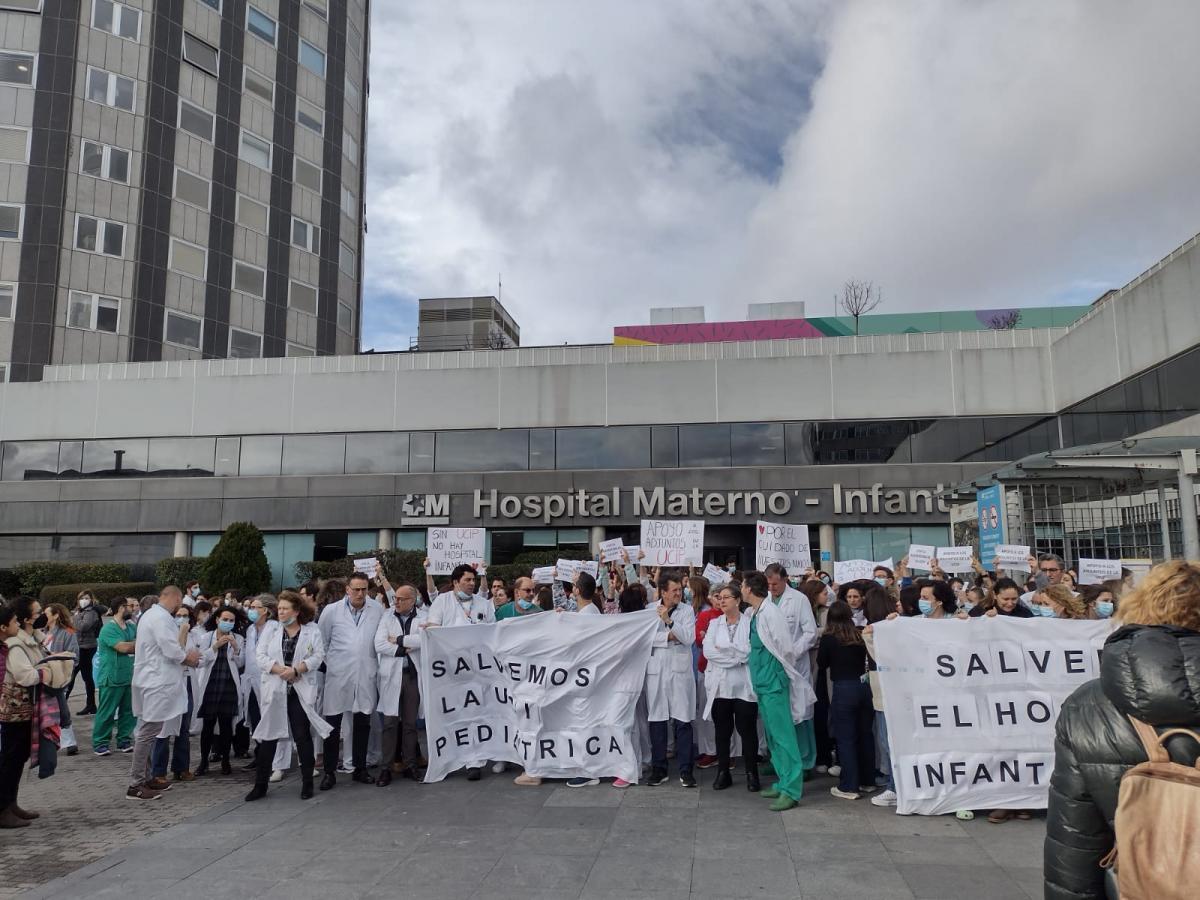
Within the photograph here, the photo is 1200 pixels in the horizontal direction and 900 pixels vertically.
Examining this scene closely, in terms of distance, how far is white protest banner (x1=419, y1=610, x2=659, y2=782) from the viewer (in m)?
8.38

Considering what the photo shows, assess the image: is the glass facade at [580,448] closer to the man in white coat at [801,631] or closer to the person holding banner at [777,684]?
the man in white coat at [801,631]

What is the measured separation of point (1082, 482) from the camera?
16.5 m

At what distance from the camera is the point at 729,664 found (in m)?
7.97

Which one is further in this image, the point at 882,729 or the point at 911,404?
the point at 911,404

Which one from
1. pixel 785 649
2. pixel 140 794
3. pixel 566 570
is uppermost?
pixel 566 570

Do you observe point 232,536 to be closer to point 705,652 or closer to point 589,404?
point 589,404

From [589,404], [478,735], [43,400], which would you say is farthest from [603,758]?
[43,400]

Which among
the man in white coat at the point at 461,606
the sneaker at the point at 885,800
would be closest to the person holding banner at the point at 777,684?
the sneaker at the point at 885,800

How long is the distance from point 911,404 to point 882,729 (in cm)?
2290

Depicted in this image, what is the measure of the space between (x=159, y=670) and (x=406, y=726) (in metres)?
2.60

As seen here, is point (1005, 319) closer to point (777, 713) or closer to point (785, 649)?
point (785, 649)

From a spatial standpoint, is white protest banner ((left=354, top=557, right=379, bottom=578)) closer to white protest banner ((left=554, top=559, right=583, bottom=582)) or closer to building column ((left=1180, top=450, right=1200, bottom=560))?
white protest banner ((left=554, top=559, right=583, bottom=582))

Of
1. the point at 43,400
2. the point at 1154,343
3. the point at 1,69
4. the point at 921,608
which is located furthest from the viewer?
the point at 1,69

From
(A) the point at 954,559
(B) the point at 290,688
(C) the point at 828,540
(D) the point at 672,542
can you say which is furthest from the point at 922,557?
(C) the point at 828,540
